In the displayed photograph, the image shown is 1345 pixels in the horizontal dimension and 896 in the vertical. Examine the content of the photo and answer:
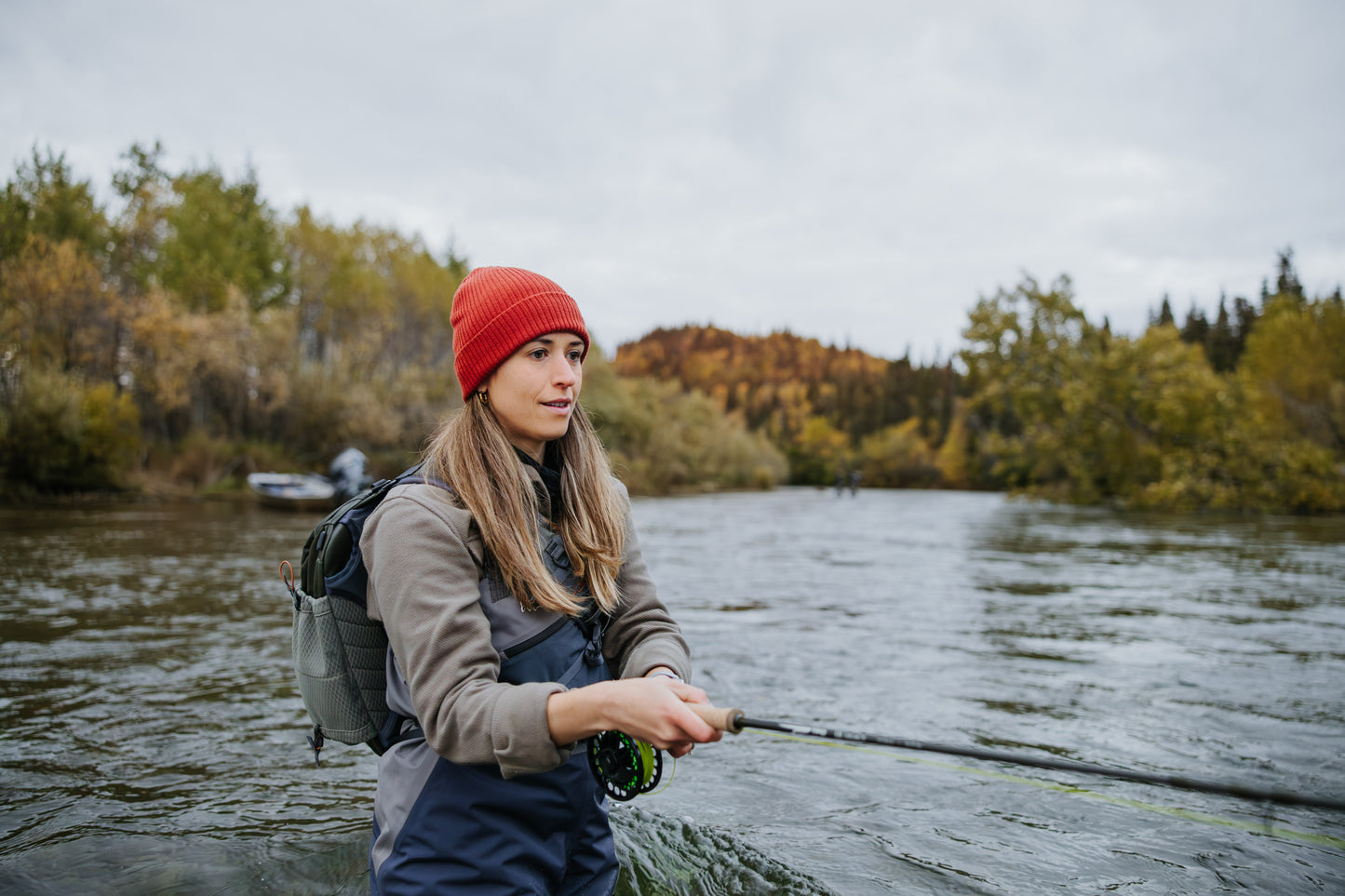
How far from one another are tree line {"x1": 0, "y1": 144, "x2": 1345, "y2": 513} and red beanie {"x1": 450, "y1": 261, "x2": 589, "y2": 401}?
2468 cm

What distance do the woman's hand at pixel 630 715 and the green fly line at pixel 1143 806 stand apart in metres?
1.85

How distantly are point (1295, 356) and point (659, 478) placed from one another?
29821mm

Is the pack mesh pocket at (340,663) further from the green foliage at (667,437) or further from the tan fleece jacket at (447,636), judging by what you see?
the green foliage at (667,437)

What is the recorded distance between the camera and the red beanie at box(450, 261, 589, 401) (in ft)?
6.33

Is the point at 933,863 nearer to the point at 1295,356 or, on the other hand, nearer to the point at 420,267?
the point at 1295,356

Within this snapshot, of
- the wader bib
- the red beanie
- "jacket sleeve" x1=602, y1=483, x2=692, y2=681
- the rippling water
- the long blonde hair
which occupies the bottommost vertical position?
the rippling water

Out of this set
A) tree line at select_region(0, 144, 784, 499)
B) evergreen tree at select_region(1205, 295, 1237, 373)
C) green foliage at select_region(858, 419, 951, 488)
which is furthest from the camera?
green foliage at select_region(858, 419, 951, 488)

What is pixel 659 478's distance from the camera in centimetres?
4862

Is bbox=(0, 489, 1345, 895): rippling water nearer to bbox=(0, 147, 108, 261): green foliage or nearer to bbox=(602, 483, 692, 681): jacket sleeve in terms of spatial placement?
bbox=(602, 483, 692, 681): jacket sleeve

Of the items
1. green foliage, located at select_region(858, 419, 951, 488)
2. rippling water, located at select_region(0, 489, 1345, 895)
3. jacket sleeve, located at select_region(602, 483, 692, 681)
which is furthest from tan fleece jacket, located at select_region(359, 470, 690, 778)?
green foliage, located at select_region(858, 419, 951, 488)

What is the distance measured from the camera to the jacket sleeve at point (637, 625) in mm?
2014

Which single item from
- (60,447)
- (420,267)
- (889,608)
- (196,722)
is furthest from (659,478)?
(196,722)

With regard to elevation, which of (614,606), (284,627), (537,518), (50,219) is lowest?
(284,627)

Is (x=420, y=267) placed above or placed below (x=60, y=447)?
above
